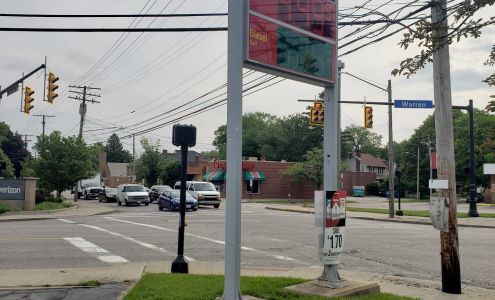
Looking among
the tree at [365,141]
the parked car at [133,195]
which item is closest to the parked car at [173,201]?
the parked car at [133,195]

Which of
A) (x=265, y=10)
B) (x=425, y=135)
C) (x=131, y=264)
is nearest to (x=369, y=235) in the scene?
(x=131, y=264)

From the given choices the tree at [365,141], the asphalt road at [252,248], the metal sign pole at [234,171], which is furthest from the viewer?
the tree at [365,141]

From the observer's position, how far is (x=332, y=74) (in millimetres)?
7762

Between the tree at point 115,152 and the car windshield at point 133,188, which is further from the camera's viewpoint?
the tree at point 115,152

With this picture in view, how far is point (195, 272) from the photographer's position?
396 inches

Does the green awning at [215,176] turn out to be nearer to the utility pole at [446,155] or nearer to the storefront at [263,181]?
the storefront at [263,181]

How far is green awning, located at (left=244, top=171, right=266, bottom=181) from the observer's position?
5681cm

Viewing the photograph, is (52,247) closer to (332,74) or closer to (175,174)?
(332,74)

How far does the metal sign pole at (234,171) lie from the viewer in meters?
6.33

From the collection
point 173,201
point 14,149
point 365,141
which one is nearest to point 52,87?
point 173,201

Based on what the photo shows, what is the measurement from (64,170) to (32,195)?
8240 millimetres

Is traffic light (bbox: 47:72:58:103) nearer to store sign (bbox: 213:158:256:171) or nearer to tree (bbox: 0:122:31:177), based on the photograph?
store sign (bbox: 213:158:256:171)

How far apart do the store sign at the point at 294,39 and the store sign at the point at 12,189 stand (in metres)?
25.6

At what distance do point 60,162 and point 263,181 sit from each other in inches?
1052
